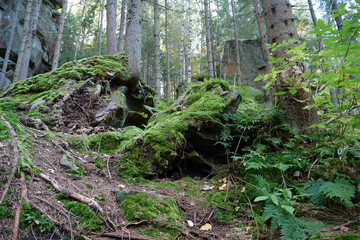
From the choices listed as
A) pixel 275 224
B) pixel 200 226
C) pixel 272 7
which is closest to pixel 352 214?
pixel 275 224


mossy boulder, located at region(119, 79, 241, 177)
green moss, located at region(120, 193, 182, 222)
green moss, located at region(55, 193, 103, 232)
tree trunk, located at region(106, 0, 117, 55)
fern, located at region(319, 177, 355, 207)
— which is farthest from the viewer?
tree trunk, located at region(106, 0, 117, 55)

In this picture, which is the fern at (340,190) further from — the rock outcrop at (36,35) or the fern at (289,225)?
the rock outcrop at (36,35)

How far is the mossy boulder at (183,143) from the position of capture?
132 inches

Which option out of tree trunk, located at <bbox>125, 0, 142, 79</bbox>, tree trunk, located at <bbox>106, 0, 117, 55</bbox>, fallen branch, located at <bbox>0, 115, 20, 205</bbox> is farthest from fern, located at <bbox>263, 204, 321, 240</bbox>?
tree trunk, located at <bbox>106, 0, 117, 55</bbox>

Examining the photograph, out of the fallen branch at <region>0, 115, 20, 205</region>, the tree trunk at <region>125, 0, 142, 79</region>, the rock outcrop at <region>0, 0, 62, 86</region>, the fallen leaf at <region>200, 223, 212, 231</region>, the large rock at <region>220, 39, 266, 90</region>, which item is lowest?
the fallen leaf at <region>200, 223, 212, 231</region>

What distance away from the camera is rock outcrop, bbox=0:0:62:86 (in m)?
18.1

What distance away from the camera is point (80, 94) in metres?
5.59

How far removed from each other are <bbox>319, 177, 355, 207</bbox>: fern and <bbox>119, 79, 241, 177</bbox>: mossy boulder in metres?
1.92

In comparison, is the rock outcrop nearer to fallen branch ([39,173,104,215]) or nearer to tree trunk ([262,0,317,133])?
tree trunk ([262,0,317,133])

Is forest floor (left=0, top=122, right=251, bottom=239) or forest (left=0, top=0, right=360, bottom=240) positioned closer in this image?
forest floor (left=0, top=122, right=251, bottom=239)

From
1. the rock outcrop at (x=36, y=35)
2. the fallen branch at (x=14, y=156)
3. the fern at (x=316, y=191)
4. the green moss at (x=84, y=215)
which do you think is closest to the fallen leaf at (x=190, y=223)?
the green moss at (x=84, y=215)

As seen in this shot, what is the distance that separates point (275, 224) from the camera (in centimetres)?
176

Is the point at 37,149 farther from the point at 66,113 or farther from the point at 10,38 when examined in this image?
the point at 10,38

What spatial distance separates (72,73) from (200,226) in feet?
18.4
